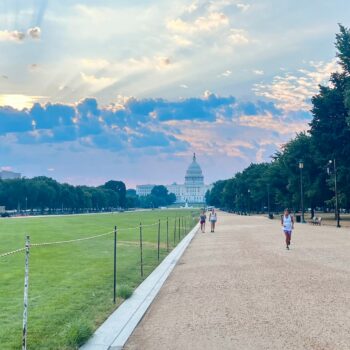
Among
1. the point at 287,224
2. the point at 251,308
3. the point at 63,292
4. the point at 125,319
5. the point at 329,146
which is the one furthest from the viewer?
the point at 329,146

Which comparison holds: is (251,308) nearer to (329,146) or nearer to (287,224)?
(287,224)

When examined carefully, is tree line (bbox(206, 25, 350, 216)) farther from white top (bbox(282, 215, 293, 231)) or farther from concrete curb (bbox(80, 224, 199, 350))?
concrete curb (bbox(80, 224, 199, 350))

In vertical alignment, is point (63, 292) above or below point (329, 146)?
below

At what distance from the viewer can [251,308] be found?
36.1 ft

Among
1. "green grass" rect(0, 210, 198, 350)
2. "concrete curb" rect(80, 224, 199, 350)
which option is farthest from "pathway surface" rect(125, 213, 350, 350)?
"green grass" rect(0, 210, 198, 350)

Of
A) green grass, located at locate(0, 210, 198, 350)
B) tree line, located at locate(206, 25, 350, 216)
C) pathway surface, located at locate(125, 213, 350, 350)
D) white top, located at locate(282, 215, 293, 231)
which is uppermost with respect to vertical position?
tree line, located at locate(206, 25, 350, 216)

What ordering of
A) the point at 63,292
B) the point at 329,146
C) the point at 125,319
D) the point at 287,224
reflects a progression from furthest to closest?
1. the point at 329,146
2. the point at 287,224
3. the point at 63,292
4. the point at 125,319

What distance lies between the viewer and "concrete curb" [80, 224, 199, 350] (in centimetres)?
820

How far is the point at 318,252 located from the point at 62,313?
16307 millimetres

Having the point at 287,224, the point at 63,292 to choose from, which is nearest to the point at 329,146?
the point at 287,224

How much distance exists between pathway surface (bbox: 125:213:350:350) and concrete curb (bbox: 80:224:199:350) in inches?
7.6

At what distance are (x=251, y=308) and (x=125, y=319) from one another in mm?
2838

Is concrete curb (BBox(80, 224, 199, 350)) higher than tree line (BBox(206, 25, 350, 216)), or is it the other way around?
tree line (BBox(206, 25, 350, 216))

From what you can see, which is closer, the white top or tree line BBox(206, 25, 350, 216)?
the white top
